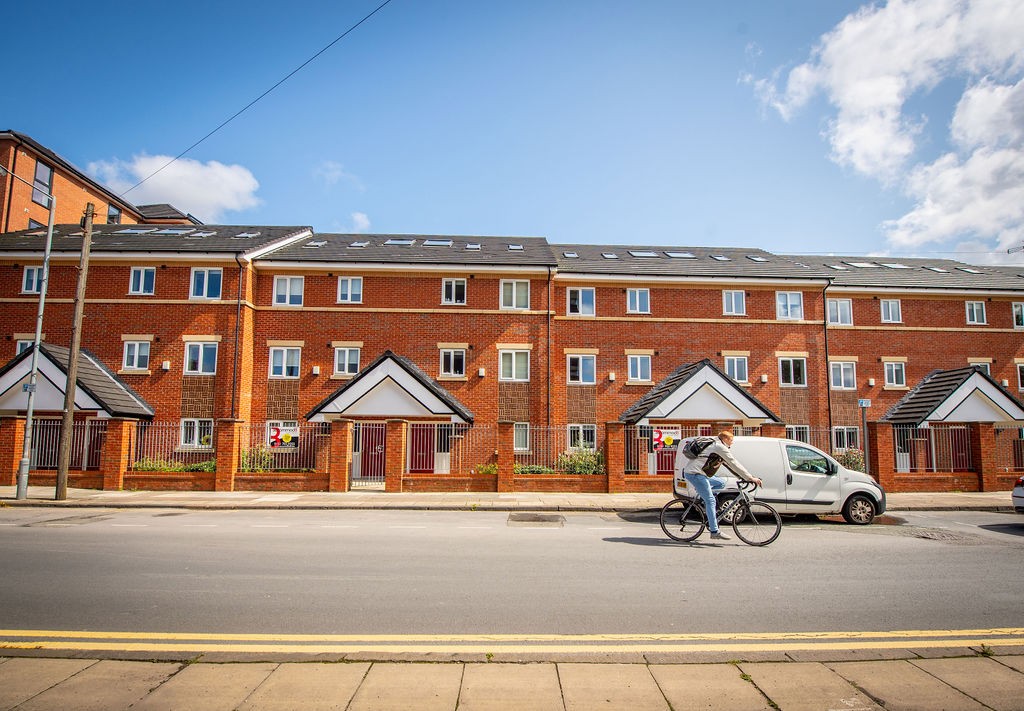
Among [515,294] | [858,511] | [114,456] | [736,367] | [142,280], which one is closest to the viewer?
[858,511]

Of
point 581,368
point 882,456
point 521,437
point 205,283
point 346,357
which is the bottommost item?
point 882,456

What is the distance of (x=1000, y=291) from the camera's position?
29750mm

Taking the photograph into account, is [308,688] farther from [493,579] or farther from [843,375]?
[843,375]

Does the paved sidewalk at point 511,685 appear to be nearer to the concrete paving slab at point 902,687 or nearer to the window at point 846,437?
the concrete paving slab at point 902,687

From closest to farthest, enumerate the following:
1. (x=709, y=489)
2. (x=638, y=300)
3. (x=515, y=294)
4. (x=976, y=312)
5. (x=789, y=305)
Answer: (x=709, y=489)
(x=515, y=294)
(x=638, y=300)
(x=789, y=305)
(x=976, y=312)

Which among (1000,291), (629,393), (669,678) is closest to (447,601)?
(669,678)

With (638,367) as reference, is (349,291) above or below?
above

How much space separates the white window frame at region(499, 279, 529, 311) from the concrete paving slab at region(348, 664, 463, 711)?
23315 mm

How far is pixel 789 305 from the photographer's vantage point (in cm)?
2858

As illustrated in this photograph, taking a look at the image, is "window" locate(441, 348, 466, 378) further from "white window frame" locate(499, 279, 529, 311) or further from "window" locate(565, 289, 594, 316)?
"window" locate(565, 289, 594, 316)

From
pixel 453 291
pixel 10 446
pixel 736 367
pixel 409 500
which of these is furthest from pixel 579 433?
pixel 10 446

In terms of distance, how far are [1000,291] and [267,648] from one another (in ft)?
118

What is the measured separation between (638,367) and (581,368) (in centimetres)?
262

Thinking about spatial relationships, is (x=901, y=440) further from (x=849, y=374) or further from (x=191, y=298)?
(x=191, y=298)
